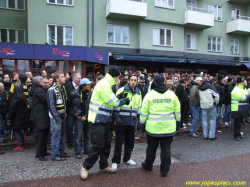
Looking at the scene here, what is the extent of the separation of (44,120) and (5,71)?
26.1 feet

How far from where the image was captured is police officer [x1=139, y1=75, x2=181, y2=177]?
12.5 feet

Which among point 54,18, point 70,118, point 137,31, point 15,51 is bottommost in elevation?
point 70,118

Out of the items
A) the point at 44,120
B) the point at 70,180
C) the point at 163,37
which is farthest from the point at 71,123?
the point at 163,37

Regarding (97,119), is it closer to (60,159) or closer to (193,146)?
(60,159)

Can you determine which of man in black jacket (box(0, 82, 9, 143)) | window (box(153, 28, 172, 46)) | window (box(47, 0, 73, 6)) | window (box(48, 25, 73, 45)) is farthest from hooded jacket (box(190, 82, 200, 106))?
window (box(47, 0, 73, 6))

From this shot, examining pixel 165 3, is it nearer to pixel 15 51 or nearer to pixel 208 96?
pixel 15 51

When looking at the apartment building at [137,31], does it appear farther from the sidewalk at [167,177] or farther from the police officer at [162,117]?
the sidewalk at [167,177]

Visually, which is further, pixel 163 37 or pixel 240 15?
pixel 240 15

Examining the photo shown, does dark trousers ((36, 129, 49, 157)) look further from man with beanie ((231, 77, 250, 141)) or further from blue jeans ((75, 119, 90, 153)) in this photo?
man with beanie ((231, 77, 250, 141))

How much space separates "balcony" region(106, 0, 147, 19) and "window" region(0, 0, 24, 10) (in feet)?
21.7

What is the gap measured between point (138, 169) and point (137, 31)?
13881mm

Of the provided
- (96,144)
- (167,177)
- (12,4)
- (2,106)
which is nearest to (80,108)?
(96,144)

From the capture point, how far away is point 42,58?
11.0 metres

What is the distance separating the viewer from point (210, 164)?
457cm
